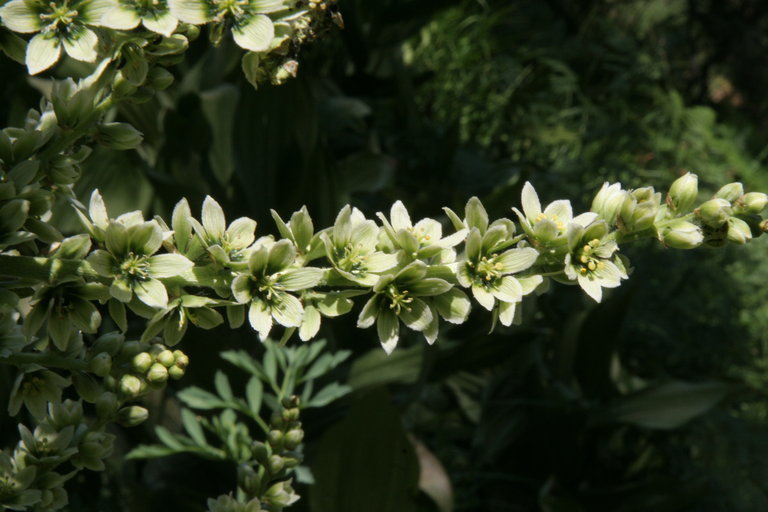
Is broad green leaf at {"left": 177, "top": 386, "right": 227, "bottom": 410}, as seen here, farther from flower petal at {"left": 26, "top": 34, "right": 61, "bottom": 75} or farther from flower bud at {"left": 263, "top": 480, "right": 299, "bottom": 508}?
flower petal at {"left": 26, "top": 34, "right": 61, "bottom": 75}

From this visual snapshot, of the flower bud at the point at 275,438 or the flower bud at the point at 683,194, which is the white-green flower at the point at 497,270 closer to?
the flower bud at the point at 683,194

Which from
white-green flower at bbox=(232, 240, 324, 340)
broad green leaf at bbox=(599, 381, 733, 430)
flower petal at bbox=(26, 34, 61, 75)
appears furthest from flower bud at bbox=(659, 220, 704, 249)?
broad green leaf at bbox=(599, 381, 733, 430)

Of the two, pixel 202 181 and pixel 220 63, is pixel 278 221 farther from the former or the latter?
pixel 220 63

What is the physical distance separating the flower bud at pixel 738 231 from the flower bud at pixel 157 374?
1.43 feet

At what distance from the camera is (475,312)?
2074 millimetres

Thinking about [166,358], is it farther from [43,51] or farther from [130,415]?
[43,51]

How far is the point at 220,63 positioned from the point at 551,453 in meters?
1.26

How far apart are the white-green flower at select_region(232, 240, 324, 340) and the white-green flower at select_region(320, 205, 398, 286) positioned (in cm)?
2

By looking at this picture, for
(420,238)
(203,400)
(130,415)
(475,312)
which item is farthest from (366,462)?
(420,238)

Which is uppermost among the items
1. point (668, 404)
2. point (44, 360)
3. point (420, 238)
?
point (420, 238)

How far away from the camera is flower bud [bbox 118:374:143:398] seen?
69 centimetres

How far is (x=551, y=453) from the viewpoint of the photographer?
208cm

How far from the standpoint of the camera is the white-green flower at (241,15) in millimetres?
630

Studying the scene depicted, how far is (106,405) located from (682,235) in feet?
1.55
